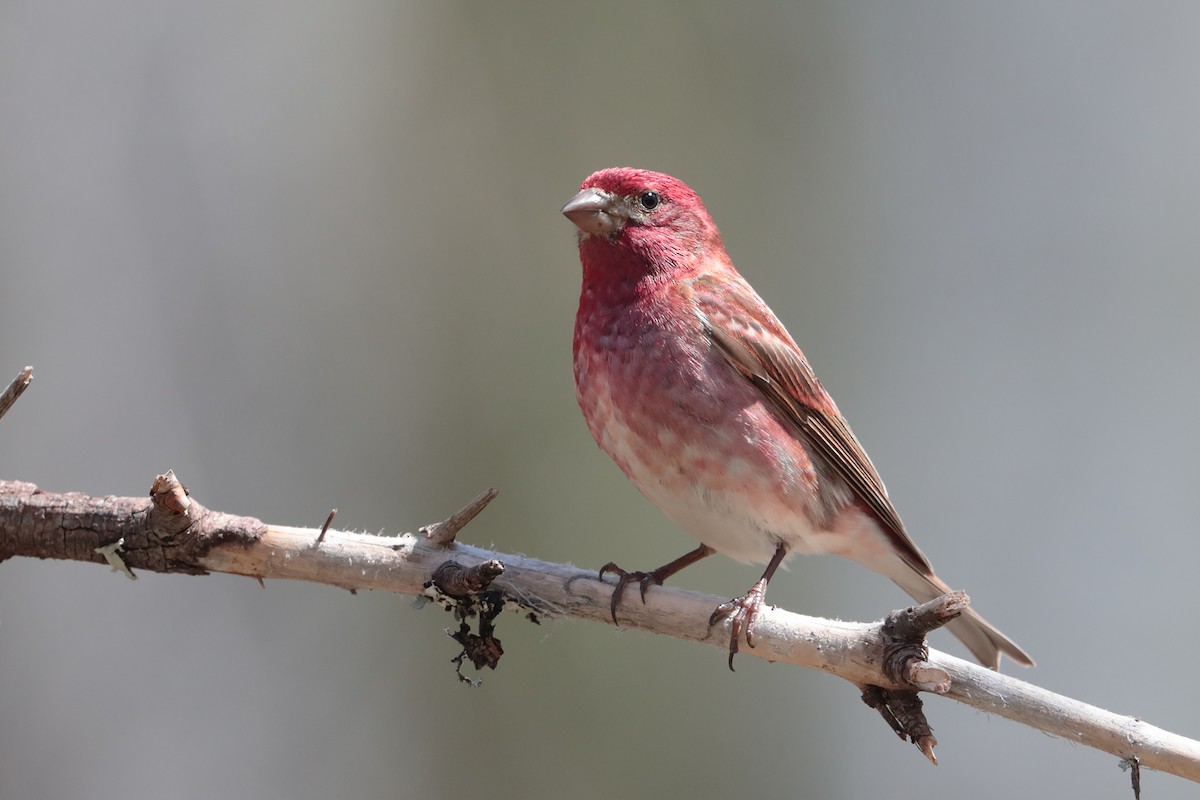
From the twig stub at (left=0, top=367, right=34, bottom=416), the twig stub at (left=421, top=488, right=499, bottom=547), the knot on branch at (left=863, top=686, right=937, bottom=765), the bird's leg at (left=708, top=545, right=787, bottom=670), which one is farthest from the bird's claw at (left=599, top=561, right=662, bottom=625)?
the twig stub at (left=0, top=367, right=34, bottom=416)

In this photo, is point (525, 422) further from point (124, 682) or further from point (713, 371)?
point (713, 371)

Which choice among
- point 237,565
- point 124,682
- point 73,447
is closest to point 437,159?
point 73,447

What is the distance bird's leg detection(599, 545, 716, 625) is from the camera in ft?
12.6

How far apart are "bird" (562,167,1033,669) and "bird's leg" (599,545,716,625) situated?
0.01 m

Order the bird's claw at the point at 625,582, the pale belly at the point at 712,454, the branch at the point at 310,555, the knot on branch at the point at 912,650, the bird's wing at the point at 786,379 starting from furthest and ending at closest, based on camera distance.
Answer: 1. the bird's wing at the point at 786,379
2. the pale belly at the point at 712,454
3. the bird's claw at the point at 625,582
4. the branch at the point at 310,555
5. the knot on branch at the point at 912,650

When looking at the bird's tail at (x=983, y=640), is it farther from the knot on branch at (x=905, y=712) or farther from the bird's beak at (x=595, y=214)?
the bird's beak at (x=595, y=214)

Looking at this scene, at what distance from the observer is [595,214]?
4.88 m

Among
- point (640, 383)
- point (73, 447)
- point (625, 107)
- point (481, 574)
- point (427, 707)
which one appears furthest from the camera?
point (625, 107)

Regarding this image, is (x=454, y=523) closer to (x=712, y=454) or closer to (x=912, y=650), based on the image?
(x=712, y=454)

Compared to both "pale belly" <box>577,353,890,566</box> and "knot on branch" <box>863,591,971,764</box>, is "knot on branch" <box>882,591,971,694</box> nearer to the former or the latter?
"knot on branch" <box>863,591,971,764</box>

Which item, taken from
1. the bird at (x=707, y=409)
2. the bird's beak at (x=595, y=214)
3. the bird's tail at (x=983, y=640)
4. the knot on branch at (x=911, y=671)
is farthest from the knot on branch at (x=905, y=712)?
the bird's beak at (x=595, y=214)

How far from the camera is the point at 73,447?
6.48m

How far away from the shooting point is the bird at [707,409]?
4406 mm

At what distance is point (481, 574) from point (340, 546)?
1.72ft
